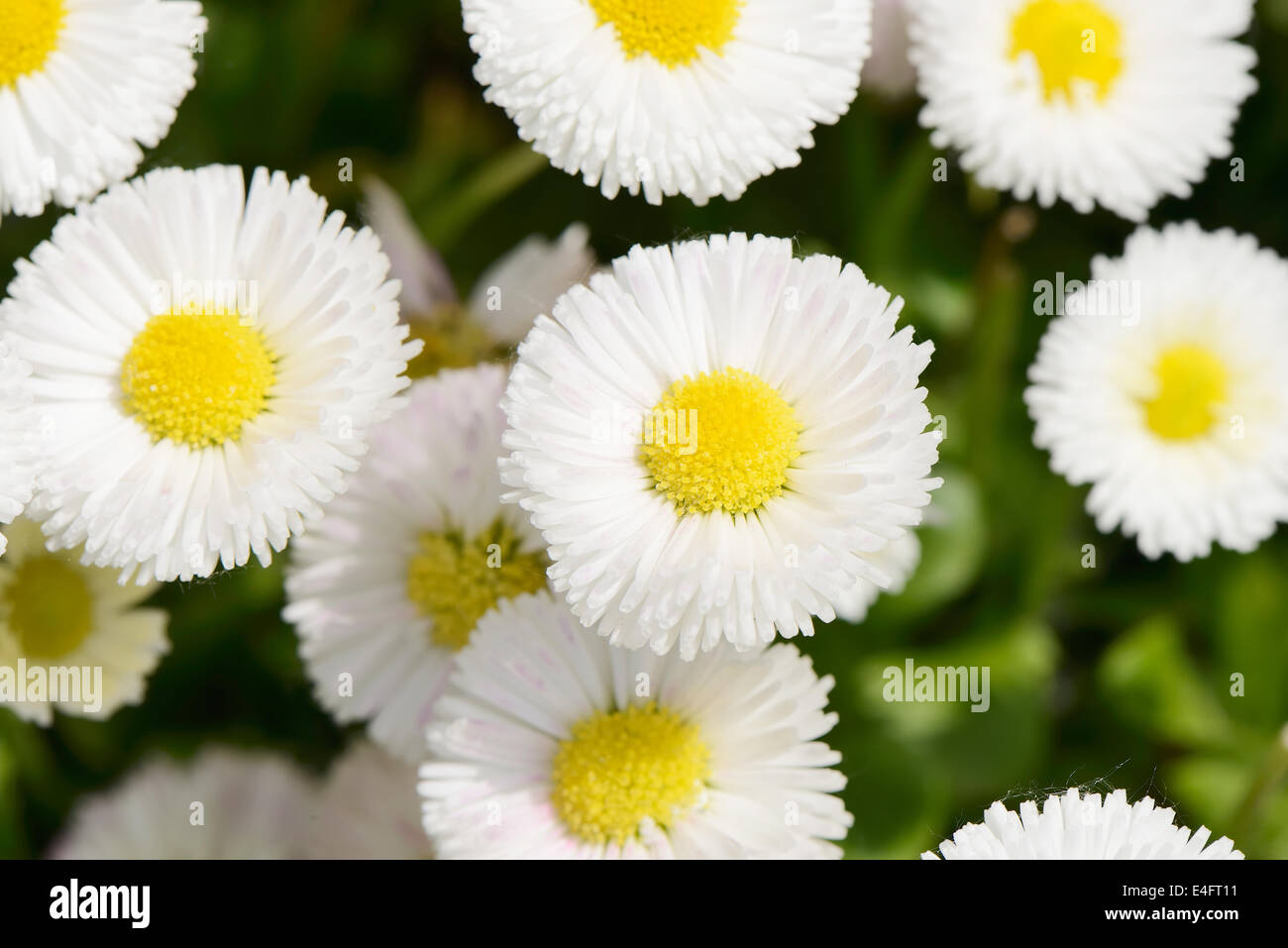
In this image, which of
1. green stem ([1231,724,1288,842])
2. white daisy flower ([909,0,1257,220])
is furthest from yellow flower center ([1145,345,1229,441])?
green stem ([1231,724,1288,842])

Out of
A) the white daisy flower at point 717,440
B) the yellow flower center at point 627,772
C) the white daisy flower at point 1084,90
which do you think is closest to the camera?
the white daisy flower at point 717,440

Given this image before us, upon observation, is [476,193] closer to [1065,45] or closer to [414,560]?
[414,560]

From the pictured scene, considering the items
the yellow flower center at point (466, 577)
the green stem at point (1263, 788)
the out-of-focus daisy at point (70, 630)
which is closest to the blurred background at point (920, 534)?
the green stem at point (1263, 788)

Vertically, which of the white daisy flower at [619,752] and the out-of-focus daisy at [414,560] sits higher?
the out-of-focus daisy at [414,560]

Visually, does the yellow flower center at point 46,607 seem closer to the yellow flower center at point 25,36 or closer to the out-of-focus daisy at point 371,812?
the out-of-focus daisy at point 371,812

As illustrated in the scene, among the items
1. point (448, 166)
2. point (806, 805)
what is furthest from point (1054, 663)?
point (448, 166)
